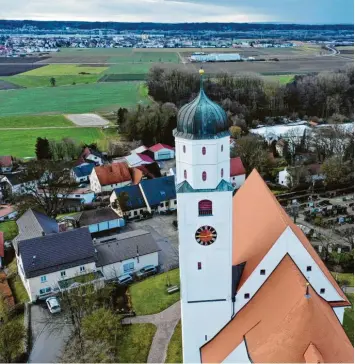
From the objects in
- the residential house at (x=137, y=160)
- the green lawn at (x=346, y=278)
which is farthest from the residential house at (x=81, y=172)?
the green lawn at (x=346, y=278)

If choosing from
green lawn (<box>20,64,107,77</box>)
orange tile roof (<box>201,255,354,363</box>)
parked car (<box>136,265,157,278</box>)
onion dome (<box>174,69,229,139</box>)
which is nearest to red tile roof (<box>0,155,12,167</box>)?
parked car (<box>136,265,157,278</box>)

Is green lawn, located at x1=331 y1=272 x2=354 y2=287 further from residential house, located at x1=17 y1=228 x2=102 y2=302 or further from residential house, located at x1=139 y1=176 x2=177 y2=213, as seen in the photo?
residential house, located at x1=139 y1=176 x2=177 y2=213

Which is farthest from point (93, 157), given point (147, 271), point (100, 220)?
point (147, 271)

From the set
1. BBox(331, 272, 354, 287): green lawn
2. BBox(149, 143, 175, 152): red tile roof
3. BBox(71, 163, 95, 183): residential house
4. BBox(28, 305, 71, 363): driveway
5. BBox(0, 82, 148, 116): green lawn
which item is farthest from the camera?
BBox(0, 82, 148, 116): green lawn

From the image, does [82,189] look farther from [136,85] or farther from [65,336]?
[136,85]

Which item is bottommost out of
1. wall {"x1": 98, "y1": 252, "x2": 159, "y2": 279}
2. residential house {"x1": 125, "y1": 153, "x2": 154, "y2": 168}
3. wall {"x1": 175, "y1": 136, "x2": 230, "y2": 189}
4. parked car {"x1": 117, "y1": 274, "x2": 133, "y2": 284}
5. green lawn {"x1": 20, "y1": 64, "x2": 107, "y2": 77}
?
parked car {"x1": 117, "y1": 274, "x2": 133, "y2": 284}

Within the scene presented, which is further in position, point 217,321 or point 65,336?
point 65,336

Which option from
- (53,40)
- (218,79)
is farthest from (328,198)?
(53,40)
